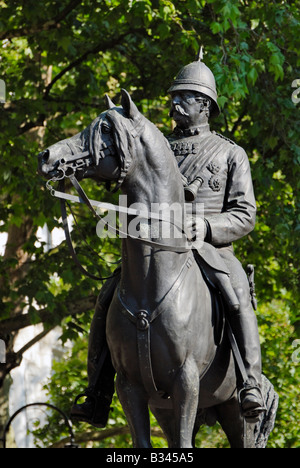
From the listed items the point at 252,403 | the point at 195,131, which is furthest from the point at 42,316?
the point at 252,403

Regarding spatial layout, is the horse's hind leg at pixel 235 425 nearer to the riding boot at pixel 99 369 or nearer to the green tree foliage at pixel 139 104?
the riding boot at pixel 99 369

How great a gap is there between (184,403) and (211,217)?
1.39 m

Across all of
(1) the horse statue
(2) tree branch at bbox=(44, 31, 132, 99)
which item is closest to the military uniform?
(1) the horse statue

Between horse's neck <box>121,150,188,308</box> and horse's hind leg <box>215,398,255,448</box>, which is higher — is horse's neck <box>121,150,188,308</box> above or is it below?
above

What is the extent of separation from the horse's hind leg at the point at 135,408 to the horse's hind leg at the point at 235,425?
1.05m

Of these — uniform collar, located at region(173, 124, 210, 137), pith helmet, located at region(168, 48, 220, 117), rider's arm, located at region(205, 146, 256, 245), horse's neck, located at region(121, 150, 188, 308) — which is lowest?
horse's neck, located at region(121, 150, 188, 308)

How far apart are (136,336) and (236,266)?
3.91ft

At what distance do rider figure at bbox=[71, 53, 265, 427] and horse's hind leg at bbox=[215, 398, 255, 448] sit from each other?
39 centimetres

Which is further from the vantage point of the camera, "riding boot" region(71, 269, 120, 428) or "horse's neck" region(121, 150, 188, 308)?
"riding boot" region(71, 269, 120, 428)

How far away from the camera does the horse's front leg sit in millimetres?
6207

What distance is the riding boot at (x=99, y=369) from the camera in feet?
22.2

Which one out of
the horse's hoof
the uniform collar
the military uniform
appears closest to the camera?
the horse's hoof

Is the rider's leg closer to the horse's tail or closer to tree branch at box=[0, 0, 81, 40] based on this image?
the horse's tail

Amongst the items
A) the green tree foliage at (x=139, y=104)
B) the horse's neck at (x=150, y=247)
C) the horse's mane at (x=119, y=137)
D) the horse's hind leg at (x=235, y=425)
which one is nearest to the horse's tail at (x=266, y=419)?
the horse's hind leg at (x=235, y=425)
